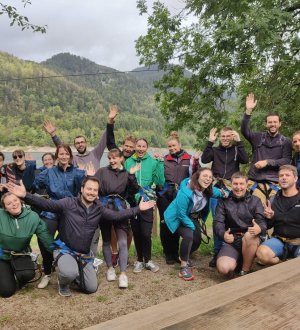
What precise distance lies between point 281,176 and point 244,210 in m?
0.70

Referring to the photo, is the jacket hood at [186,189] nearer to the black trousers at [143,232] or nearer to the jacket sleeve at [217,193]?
the jacket sleeve at [217,193]

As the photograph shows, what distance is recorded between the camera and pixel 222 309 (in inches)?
56.0

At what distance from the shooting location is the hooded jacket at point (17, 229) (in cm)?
448

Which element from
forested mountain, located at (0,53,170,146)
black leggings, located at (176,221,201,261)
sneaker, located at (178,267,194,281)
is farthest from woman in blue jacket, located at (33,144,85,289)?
forested mountain, located at (0,53,170,146)

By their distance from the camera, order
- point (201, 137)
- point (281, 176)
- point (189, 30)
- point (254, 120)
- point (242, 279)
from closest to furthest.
A: point (242, 279) → point (281, 176) → point (254, 120) → point (189, 30) → point (201, 137)

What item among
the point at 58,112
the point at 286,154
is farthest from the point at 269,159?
the point at 58,112

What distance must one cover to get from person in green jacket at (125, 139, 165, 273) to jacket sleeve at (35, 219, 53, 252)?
1.35m

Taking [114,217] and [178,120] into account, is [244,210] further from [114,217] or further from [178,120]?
[178,120]

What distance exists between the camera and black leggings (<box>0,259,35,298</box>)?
14.5 feet

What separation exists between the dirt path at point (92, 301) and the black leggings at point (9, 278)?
0.08 m

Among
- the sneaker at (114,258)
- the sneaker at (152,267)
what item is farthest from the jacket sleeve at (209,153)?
the sneaker at (114,258)

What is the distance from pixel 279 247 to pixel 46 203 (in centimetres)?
308

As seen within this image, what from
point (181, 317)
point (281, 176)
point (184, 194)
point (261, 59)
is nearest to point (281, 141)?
point (281, 176)

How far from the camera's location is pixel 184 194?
201 inches
